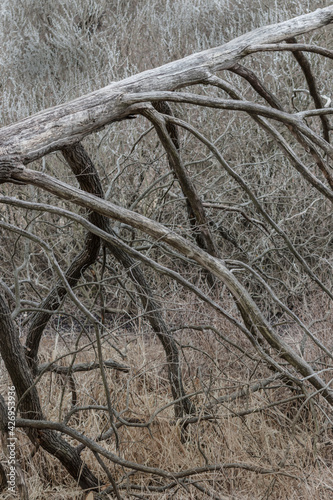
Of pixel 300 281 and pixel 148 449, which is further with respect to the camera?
pixel 300 281

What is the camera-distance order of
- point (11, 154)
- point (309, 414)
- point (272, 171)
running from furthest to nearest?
1. point (272, 171)
2. point (309, 414)
3. point (11, 154)

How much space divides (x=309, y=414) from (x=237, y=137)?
3.51 meters

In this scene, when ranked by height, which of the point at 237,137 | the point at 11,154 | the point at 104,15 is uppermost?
the point at 104,15

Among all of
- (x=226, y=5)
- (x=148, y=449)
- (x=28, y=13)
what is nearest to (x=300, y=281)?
(x=148, y=449)

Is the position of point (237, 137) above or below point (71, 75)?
below

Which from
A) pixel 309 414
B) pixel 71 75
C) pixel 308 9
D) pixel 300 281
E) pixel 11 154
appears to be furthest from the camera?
pixel 71 75

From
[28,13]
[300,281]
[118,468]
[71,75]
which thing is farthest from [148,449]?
[28,13]

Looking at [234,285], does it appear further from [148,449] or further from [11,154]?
[148,449]

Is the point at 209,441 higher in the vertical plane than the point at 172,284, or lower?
lower

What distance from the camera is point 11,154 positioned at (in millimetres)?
1898

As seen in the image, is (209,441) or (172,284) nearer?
(209,441)

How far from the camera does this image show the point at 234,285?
6.91ft

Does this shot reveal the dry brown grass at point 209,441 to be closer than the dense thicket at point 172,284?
No

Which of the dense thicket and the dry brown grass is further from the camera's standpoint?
the dry brown grass
